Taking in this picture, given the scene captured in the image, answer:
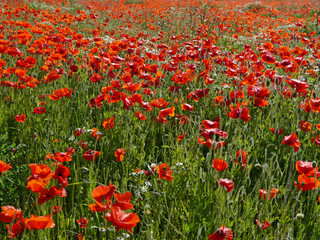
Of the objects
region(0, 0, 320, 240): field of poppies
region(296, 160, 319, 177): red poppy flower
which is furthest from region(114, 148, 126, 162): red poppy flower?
region(296, 160, 319, 177): red poppy flower

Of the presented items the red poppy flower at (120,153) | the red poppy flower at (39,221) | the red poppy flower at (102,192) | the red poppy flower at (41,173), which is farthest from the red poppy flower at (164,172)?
the red poppy flower at (39,221)

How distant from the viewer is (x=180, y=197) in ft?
5.81

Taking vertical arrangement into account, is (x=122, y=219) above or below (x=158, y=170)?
above

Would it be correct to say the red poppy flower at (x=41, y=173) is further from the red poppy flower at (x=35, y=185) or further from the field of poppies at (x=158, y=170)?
the red poppy flower at (x=35, y=185)

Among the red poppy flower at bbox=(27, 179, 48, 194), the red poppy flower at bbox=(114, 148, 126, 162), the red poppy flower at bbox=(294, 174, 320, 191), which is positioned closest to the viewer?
the red poppy flower at bbox=(27, 179, 48, 194)

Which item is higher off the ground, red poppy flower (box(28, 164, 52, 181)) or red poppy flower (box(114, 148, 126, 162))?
red poppy flower (box(28, 164, 52, 181))

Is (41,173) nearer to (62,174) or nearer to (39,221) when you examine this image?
(62,174)

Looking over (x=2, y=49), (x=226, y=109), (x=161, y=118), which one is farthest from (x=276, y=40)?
(x=2, y=49)

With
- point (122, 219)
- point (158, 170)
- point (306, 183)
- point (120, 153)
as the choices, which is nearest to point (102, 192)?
point (122, 219)

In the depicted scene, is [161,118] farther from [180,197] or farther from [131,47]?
[131,47]

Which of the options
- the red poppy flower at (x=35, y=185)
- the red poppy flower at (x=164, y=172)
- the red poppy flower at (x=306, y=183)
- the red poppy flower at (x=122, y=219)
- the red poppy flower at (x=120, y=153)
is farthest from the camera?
the red poppy flower at (x=120, y=153)

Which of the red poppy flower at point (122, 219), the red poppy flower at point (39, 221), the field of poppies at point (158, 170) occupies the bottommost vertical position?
the field of poppies at point (158, 170)

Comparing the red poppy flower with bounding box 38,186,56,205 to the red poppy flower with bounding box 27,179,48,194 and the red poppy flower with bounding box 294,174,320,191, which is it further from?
the red poppy flower with bounding box 294,174,320,191

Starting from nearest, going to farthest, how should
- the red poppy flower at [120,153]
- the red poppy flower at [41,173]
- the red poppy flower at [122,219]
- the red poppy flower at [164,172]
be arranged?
the red poppy flower at [122,219], the red poppy flower at [41,173], the red poppy flower at [164,172], the red poppy flower at [120,153]
